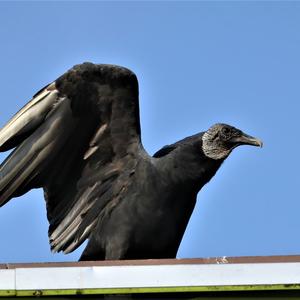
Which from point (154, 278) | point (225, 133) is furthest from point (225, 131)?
point (154, 278)

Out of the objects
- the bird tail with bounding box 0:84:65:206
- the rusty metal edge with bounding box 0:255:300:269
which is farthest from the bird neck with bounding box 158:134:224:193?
the rusty metal edge with bounding box 0:255:300:269

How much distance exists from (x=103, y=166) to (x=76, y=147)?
287 millimetres

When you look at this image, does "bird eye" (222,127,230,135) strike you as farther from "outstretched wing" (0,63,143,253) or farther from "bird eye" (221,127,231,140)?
"outstretched wing" (0,63,143,253)

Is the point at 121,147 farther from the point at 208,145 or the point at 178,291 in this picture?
the point at 178,291

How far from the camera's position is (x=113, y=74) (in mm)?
8227

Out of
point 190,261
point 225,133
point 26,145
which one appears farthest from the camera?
point 225,133

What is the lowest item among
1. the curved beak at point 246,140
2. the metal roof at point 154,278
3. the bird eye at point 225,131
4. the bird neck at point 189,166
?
the metal roof at point 154,278

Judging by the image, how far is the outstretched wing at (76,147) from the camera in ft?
26.8

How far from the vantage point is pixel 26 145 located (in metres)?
8.20

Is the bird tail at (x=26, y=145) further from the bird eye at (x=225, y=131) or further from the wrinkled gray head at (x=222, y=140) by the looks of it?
the bird eye at (x=225, y=131)

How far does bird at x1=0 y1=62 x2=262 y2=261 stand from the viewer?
8117mm

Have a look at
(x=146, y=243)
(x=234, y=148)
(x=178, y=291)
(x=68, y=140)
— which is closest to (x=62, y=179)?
(x=68, y=140)

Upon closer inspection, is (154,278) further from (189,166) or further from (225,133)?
(225,133)

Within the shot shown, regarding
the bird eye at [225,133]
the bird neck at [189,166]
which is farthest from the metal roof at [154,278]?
the bird eye at [225,133]
